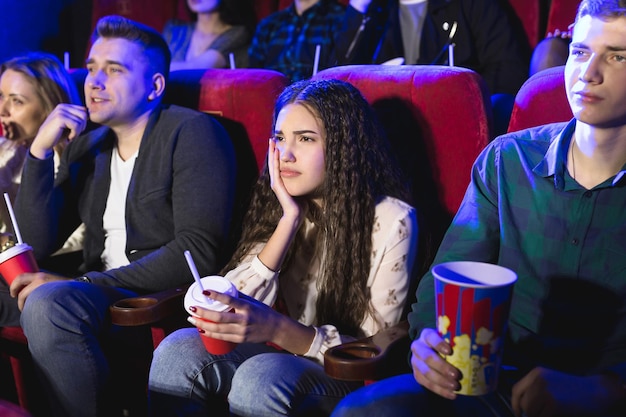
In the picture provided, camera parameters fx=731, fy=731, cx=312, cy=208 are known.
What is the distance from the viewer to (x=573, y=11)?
2.17 m

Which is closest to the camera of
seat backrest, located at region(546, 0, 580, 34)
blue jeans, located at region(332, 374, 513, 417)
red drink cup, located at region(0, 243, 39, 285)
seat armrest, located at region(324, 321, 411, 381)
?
blue jeans, located at region(332, 374, 513, 417)

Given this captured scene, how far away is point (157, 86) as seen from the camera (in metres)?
1.77

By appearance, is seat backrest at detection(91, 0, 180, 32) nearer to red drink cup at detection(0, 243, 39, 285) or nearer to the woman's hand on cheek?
red drink cup at detection(0, 243, 39, 285)

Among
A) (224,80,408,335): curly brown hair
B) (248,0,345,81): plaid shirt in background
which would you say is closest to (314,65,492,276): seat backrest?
(224,80,408,335): curly brown hair

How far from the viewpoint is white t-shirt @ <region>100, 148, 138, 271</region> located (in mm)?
1740

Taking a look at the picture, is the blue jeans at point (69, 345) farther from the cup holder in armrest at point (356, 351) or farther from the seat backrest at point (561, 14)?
the seat backrest at point (561, 14)

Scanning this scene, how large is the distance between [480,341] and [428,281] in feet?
1.13

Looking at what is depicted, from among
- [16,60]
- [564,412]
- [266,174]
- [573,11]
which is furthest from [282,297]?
[573,11]

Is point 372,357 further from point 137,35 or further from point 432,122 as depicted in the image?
point 137,35

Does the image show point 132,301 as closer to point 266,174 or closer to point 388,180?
point 266,174

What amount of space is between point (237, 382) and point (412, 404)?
1.07 feet

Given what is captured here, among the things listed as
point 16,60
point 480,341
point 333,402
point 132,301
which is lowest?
point 333,402

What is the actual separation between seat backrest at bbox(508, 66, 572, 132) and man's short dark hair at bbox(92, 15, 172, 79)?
88 centimetres

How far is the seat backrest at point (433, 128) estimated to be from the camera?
1.47 m
